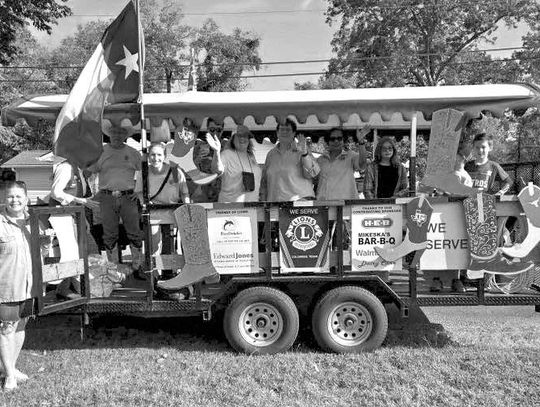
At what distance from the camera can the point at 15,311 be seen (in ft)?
12.5

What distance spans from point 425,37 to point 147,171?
74.9 ft

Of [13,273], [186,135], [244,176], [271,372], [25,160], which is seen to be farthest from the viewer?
[25,160]

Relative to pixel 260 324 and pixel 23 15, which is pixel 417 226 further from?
pixel 23 15

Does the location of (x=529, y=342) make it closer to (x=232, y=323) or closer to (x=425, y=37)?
(x=232, y=323)

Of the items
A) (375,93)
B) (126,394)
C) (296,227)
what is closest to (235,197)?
(296,227)

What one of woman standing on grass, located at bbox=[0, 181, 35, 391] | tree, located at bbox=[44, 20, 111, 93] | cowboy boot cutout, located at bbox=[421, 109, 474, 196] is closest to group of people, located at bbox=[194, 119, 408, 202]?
cowboy boot cutout, located at bbox=[421, 109, 474, 196]

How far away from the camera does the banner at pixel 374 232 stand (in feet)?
14.6

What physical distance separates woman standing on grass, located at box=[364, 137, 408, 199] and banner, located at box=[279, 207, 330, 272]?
1.12 metres

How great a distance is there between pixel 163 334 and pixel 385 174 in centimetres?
292

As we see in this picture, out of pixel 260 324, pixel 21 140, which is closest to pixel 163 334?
pixel 260 324

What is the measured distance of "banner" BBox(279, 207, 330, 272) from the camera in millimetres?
4484

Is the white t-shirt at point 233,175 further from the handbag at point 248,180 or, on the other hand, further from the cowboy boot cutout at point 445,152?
the cowboy boot cutout at point 445,152

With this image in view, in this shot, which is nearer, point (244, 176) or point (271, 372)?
point (271, 372)

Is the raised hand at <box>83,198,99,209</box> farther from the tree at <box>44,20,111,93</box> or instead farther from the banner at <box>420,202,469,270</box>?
the tree at <box>44,20,111,93</box>
